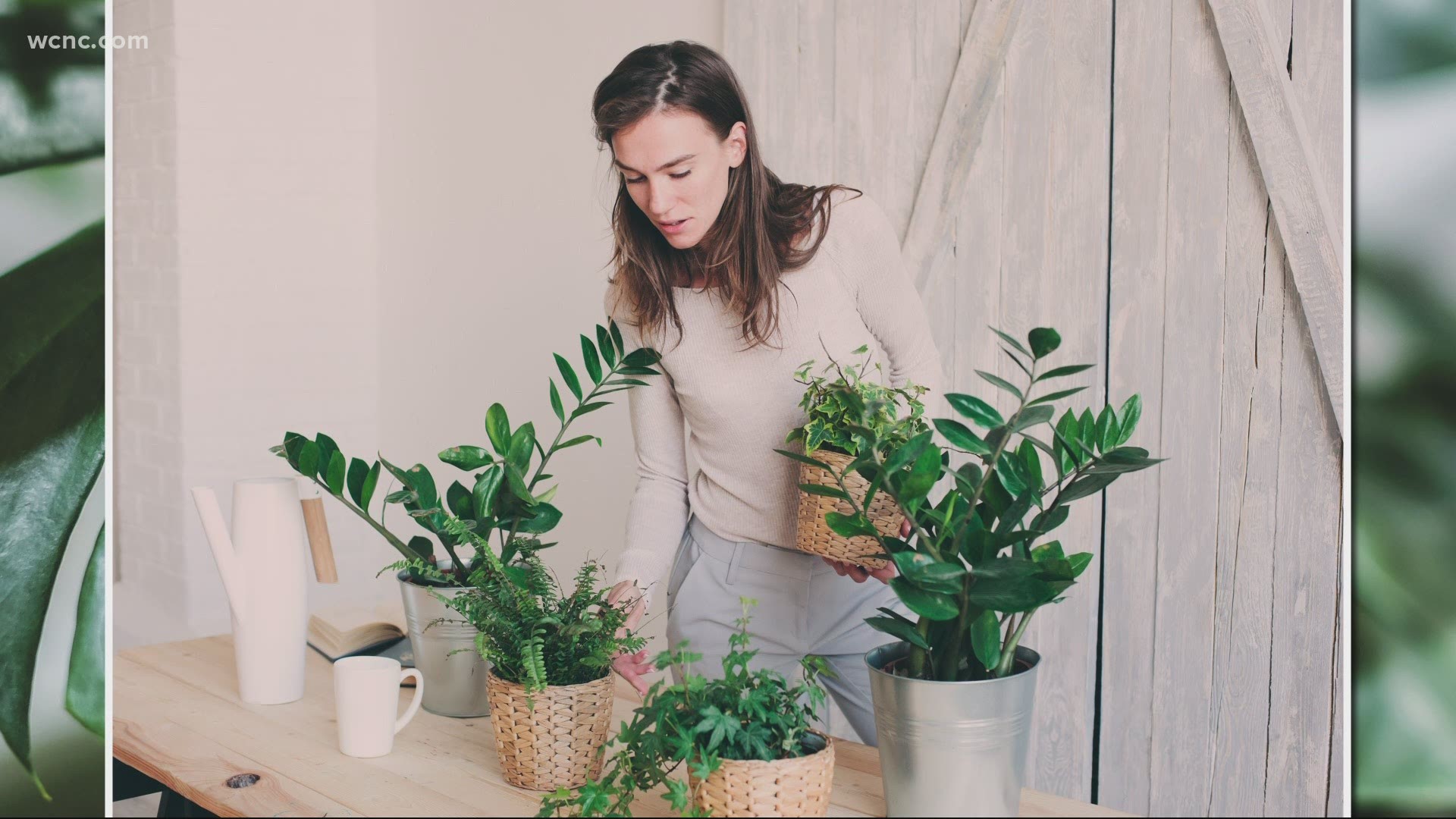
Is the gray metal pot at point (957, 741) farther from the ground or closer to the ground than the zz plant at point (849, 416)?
closer to the ground

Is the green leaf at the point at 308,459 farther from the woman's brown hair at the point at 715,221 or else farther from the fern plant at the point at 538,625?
the woman's brown hair at the point at 715,221

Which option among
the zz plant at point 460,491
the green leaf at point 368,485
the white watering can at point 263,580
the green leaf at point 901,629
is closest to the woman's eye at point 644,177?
the zz plant at point 460,491

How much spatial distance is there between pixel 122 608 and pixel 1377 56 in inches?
147

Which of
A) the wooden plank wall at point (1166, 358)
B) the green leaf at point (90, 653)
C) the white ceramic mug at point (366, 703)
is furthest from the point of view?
the green leaf at point (90, 653)

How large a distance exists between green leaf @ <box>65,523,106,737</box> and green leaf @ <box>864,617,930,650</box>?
1619mm

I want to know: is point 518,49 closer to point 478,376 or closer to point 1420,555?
point 478,376

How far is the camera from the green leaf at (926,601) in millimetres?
1079

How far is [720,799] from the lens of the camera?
112cm

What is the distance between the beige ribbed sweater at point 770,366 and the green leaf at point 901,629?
595 mm

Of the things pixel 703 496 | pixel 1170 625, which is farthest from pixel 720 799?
pixel 1170 625

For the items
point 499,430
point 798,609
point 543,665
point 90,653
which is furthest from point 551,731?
point 90,653

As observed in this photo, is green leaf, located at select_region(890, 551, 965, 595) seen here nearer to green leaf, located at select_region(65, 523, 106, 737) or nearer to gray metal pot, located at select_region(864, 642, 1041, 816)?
gray metal pot, located at select_region(864, 642, 1041, 816)

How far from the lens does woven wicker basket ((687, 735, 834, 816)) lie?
1101mm

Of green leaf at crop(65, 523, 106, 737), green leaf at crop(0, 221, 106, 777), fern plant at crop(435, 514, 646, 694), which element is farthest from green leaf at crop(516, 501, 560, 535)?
green leaf at crop(0, 221, 106, 777)
